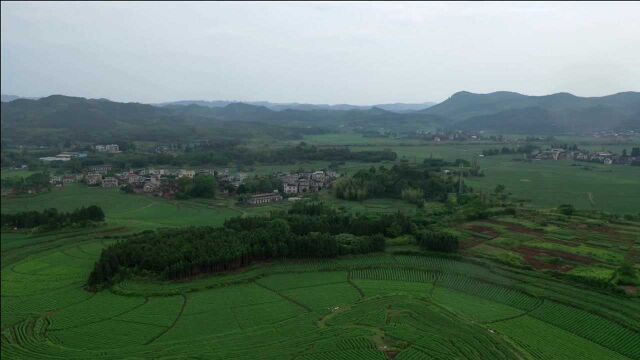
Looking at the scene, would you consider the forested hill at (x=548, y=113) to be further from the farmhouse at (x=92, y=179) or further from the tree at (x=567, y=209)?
the farmhouse at (x=92, y=179)

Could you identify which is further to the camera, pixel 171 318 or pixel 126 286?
pixel 126 286

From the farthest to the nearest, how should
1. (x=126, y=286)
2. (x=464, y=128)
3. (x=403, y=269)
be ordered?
(x=464, y=128) → (x=403, y=269) → (x=126, y=286)

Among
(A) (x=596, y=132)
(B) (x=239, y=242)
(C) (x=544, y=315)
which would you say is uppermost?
(A) (x=596, y=132)

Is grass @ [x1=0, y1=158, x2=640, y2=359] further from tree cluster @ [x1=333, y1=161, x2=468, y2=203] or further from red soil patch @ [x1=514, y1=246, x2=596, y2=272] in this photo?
tree cluster @ [x1=333, y1=161, x2=468, y2=203]

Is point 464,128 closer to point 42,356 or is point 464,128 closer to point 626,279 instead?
point 626,279

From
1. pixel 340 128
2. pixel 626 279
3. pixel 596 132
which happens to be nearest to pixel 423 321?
pixel 626 279

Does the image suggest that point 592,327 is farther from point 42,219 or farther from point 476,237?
point 42,219

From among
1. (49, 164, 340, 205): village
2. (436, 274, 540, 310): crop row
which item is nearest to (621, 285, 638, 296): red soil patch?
(436, 274, 540, 310): crop row
